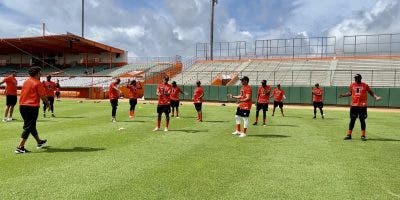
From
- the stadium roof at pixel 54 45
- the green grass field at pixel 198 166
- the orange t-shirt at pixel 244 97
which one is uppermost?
the stadium roof at pixel 54 45

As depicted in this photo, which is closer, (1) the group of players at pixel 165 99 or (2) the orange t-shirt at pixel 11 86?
(1) the group of players at pixel 165 99

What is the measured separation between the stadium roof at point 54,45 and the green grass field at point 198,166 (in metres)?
47.3

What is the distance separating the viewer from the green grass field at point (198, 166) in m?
6.99

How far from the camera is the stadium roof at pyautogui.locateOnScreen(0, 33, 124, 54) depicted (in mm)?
59297

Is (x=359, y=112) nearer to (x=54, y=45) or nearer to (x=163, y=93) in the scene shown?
(x=163, y=93)

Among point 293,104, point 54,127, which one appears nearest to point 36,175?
point 54,127

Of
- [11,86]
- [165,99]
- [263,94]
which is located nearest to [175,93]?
[263,94]

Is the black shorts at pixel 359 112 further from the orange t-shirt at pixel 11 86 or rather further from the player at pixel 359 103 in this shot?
the orange t-shirt at pixel 11 86

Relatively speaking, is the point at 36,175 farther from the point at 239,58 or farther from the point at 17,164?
the point at 239,58

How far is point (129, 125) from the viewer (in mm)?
17531

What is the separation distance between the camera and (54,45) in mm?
64625

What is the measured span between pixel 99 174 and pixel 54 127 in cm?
900

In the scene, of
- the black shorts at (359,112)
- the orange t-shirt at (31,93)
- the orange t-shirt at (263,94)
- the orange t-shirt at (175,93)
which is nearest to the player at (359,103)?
the black shorts at (359,112)

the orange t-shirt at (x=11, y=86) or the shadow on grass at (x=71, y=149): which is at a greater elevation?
the orange t-shirt at (x=11, y=86)
